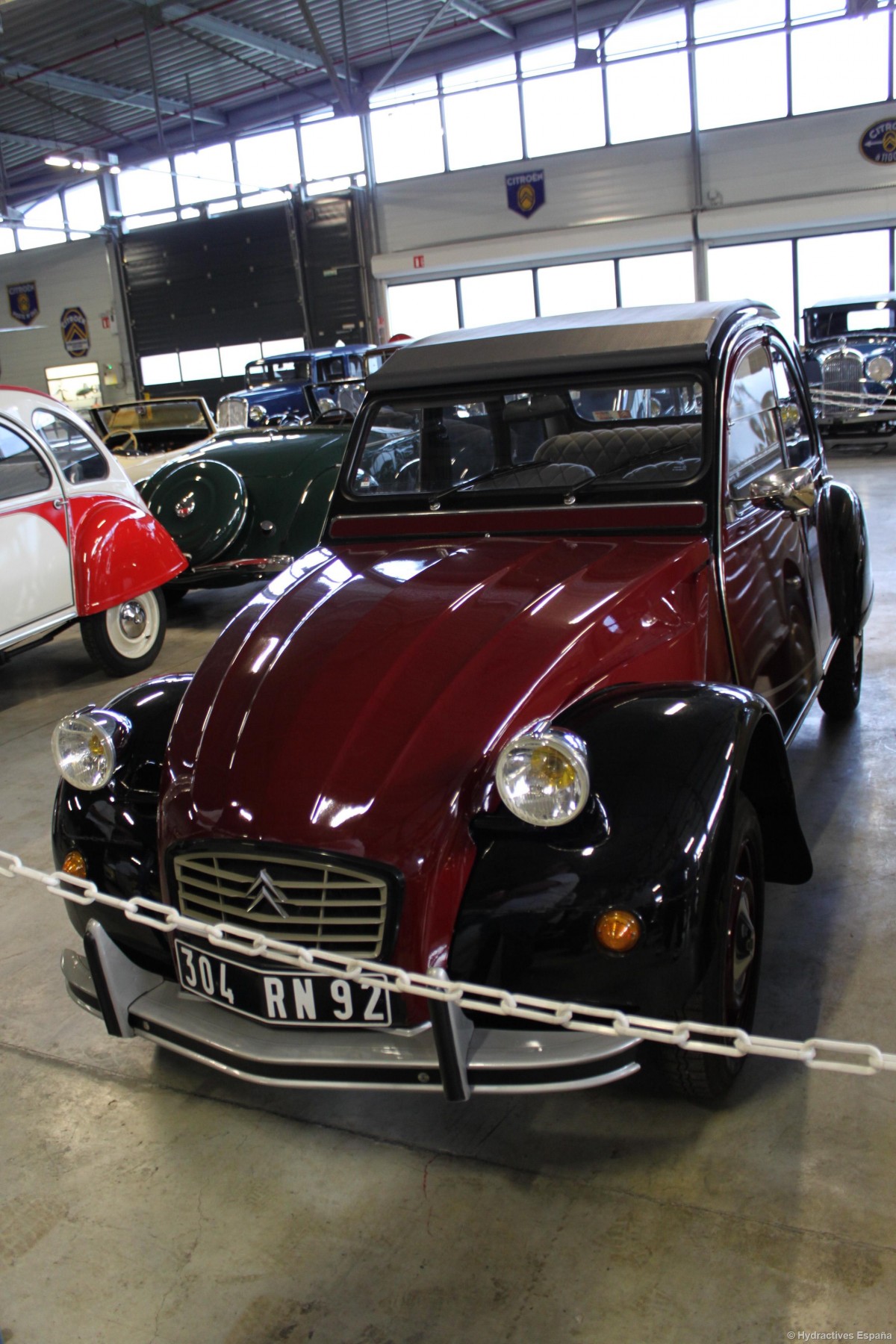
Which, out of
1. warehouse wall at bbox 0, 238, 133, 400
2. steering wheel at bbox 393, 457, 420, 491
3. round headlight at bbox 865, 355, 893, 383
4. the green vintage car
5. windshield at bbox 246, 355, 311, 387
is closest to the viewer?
steering wheel at bbox 393, 457, 420, 491

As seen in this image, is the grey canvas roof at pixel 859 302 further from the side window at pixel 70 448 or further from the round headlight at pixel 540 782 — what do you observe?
the round headlight at pixel 540 782

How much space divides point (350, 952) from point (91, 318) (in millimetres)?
25915

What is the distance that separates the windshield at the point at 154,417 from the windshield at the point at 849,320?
7829mm

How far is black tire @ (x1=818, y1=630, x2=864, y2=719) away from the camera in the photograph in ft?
15.2

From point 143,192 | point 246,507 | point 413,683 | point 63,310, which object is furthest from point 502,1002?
point 63,310

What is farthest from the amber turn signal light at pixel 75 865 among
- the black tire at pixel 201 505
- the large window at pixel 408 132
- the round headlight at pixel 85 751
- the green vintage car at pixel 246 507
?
the large window at pixel 408 132

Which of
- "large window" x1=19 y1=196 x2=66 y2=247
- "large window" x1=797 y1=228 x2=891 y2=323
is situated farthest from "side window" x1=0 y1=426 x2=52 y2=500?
"large window" x1=19 y1=196 x2=66 y2=247

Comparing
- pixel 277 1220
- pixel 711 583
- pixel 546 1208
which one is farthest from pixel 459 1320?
pixel 711 583

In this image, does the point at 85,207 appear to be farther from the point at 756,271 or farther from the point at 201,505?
the point at 201,505

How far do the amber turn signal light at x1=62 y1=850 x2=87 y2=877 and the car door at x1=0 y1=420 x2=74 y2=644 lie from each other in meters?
3.85

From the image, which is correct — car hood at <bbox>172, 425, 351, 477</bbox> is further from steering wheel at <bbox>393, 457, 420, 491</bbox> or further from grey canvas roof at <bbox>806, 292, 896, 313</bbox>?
grey canvas roof at <bbox>806, 292, 896, 313</bbox>

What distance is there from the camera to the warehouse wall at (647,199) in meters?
17.2

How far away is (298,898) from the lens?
7.16 feet

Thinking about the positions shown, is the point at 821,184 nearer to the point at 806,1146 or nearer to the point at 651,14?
the point at 651,14
